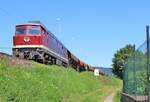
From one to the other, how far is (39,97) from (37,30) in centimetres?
2199

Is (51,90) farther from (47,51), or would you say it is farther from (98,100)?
(47,51)

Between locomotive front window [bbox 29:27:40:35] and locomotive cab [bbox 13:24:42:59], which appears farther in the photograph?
locomotive front window [bbox 29:27:40:35]

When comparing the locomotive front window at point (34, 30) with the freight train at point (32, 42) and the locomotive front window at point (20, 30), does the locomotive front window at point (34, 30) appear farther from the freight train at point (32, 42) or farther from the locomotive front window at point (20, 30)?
the locomotive front window at point (20, 30)

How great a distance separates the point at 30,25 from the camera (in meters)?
42.2

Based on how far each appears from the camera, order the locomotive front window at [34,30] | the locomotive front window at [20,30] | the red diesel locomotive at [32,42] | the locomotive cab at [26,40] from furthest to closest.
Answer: the locomotive front window at [20,30] → the locomotive front window at [34,30] → the locomotive cab at [26,40] → the red diesel locomotive at [32,42]

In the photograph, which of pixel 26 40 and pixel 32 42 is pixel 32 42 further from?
pixel 26 40

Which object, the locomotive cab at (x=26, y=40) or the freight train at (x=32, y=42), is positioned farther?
the locomotive cab at (x=26, y=40)

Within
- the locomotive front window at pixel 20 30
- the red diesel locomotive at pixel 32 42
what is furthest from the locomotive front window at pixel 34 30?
the locomotive front window at pixel 20 30

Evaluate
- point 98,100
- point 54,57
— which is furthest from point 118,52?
point 98,100

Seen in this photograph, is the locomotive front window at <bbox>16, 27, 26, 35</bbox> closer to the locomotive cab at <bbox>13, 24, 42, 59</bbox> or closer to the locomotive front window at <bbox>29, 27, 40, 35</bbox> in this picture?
the locomotive cab at <bbox>13, 24, 42, 59</bbox>

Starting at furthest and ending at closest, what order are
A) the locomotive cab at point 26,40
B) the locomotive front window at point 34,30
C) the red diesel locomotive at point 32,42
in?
the locomotive front window at point 34,30 → the locomotive cab at point 26,40 → the red diesel locomotive at point 32,42

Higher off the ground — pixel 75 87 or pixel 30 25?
pixel 30 25

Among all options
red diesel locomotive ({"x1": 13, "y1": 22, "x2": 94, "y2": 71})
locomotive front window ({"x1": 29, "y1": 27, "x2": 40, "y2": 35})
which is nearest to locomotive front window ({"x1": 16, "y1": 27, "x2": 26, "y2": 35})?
red diesel locomotive ({"x1": 13, "y1": 22, "x2": 94, "y2": 71})

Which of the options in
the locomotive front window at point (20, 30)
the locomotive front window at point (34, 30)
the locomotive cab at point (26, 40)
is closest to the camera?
the locomotive cab at point (26, 40)
